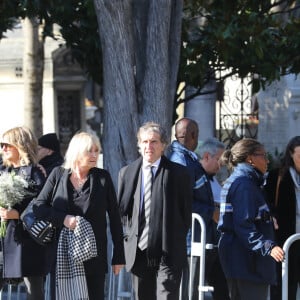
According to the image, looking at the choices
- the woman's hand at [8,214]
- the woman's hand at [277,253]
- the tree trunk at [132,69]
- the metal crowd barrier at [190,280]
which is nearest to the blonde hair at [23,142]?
the woman's hand at [8,214]

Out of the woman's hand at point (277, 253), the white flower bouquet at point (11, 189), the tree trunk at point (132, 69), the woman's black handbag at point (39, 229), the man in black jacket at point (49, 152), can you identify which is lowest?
the woman's hand at point (277, 253)

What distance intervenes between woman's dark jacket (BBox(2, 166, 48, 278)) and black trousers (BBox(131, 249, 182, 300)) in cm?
83

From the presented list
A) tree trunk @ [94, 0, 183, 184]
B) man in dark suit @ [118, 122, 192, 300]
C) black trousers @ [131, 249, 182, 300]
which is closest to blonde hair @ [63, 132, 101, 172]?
man in dark suit @ [118, 122, 192, 300]

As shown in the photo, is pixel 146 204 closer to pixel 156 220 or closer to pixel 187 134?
pixel 156 220

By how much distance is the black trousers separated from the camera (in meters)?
8.08

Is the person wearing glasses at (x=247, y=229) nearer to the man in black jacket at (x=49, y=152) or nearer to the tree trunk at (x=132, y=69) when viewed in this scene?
the tree trunk at (x=132, y=69)

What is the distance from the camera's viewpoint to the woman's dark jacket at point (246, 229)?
26.0ft

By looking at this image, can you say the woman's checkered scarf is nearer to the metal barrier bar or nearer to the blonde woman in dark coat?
the blonde woman in dark coat

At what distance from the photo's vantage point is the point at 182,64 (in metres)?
12.5

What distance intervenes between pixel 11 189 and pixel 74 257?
3.02 feet

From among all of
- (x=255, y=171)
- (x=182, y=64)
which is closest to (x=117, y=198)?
(x=255, y=171)

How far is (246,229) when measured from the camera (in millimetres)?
7914

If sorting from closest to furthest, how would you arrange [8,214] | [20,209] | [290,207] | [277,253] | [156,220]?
[277,253]
[156,220]
[8,214]
[20,209]
[290,207]

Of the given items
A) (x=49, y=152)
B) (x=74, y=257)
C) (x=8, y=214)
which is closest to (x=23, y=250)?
(x=8, y=214)
